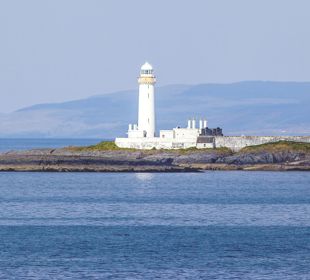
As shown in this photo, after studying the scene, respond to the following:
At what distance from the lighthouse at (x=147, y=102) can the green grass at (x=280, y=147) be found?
9857 mm

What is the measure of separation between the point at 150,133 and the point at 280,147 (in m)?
12.7

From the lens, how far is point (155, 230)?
53250 millimetres

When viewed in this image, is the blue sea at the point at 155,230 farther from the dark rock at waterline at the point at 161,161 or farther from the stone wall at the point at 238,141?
the stone wall at the point at 238,141

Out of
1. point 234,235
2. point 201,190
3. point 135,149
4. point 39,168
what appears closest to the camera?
point 234,235

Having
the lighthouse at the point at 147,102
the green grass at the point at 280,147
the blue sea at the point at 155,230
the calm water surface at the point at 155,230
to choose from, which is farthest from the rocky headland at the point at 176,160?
the calm water surface at the point at 155,230

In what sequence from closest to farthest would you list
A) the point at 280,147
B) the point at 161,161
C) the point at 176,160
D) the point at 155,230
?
1. the point at 155,230
2. the point at 161,161
3. the point at 280,147
4. the point at 176,160

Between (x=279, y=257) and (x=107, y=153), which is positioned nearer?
(x=279, y=257)

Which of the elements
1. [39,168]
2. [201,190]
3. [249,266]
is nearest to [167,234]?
[249,266]

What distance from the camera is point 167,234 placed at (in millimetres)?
51688

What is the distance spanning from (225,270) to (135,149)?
5991 centimetres

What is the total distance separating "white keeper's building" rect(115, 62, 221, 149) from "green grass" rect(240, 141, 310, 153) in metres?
4.15

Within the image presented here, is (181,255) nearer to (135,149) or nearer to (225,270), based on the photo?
→ (225,270)

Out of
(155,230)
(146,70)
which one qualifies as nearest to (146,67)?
(146,70)

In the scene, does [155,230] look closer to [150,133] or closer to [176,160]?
[176,160]
